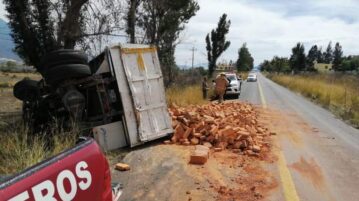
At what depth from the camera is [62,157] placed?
2.77 metres

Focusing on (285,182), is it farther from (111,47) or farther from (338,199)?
(111,47)

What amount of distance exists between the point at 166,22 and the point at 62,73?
14.6 metres

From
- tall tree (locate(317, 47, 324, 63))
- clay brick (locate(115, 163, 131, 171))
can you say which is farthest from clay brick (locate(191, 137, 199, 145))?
tall tree (locate(317, 47, 324, 63))

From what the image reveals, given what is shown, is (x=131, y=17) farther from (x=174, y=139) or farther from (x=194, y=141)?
(x=194, y=141)

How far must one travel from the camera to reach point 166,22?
2277 cm

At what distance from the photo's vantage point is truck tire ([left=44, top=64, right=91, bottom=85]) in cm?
870

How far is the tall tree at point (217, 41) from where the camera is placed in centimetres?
5450

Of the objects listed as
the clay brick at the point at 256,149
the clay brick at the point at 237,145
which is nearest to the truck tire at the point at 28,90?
the clay brick at the point at 237,145

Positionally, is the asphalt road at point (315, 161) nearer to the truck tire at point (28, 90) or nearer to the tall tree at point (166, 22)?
the truck tire at point (28, 90)

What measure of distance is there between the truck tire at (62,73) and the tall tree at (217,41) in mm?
45670

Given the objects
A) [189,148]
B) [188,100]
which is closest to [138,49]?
[189,148]

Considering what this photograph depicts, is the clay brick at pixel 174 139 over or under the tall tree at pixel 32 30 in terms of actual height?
under

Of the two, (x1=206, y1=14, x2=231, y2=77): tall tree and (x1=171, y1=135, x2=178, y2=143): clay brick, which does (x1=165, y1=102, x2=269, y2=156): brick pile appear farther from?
(x1=206, y1=14, x2=231, y2=77): tall tree

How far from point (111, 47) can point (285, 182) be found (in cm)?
470
